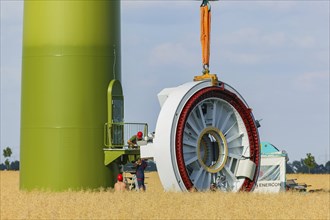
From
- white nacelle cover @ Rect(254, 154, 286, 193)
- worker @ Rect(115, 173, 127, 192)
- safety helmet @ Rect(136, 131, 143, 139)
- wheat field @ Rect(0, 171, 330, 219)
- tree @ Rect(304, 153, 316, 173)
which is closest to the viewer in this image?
wheat field @ Rect(0, 171, 330, 219)

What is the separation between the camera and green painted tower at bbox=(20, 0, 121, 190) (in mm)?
35625

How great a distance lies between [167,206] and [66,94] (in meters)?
11.4

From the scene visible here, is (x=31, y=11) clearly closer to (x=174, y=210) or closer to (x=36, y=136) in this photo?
(x=36, y=136)

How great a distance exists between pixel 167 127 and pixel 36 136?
7241 millimetres

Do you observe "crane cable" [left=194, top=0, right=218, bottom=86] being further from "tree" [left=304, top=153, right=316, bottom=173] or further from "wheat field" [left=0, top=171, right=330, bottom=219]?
"tree" [left=304, top=153, right=316, bottom=173]

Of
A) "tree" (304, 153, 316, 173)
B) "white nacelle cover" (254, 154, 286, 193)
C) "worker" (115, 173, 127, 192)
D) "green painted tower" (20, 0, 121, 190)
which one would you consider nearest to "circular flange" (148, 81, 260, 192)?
"worker" (115, 173, 127, 192)

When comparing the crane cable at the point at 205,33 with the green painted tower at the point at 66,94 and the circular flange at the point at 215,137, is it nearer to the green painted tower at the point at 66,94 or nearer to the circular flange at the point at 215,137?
the circular flange at the point at 215,137

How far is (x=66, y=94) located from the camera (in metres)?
35.6

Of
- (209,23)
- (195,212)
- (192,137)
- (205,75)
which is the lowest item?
(195,212)

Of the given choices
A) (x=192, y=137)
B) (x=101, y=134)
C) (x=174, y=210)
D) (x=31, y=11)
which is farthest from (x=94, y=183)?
(x=174, y=210)

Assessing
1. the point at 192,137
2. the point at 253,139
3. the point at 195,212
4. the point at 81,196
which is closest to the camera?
the point at 195,212

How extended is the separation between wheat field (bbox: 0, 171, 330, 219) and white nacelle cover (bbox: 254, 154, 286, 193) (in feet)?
28.1

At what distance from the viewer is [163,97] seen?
3375 cm

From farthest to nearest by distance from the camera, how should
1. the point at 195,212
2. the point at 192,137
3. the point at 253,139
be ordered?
1. the point at 253,139
2. the point at 192,137
3. the point at 195,212
